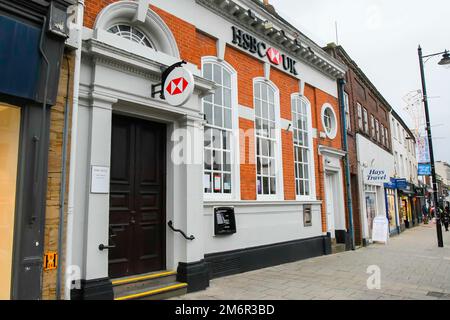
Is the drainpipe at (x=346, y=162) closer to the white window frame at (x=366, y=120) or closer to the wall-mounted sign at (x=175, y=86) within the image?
the white window frame at (x=366, y=120)

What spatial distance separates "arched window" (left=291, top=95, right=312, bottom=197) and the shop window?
778 centimetres

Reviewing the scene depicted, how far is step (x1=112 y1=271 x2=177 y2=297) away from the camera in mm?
5363

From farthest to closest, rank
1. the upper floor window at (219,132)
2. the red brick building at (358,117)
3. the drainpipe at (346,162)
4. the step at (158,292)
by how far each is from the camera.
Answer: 1. the red brick building at (358,117)
2. the drainpipe at (346,162)
3. the upper floor window at (219,132)
4. the step at (158,292)

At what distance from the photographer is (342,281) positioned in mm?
7316

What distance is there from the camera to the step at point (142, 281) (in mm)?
5363

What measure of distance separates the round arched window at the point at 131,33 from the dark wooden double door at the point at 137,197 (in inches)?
58.4

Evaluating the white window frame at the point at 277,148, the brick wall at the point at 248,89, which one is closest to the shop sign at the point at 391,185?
the brick wall at the point at 248,89

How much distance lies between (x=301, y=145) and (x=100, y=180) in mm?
7140

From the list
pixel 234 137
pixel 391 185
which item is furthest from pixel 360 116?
pixel 234 137

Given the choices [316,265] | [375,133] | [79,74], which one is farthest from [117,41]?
[375,133]

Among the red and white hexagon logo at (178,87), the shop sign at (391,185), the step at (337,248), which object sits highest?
the red and white hexagon logo at (178,87)

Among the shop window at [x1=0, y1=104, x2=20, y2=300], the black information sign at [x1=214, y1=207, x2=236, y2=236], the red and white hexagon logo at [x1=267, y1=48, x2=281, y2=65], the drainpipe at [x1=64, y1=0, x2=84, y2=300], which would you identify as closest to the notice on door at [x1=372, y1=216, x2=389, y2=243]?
the red and white hexagon logo at [x1=267, y1=48, x2=281, y2=65]

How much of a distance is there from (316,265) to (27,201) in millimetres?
7276

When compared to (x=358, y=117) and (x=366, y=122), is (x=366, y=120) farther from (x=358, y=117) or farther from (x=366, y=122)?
(x=358, y=117)
